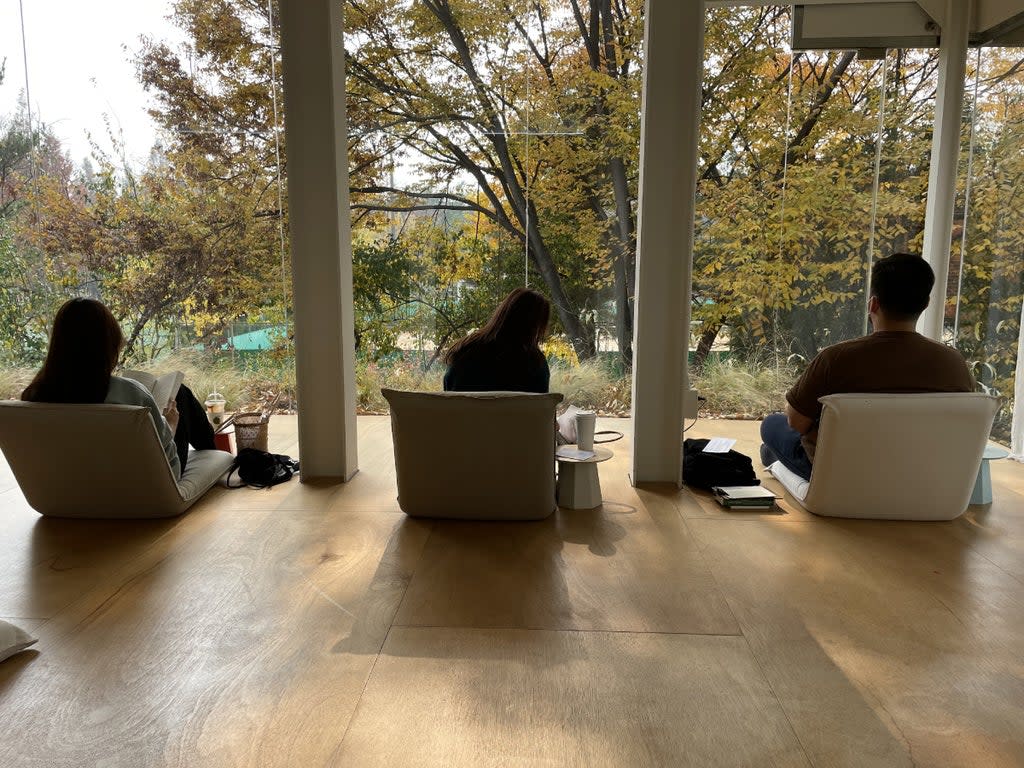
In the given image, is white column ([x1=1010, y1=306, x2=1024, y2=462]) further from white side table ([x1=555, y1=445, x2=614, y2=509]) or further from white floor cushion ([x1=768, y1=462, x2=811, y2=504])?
white side table ([x1=555, y1=445, x2=614, y2=509])

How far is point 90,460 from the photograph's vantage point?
323 cm

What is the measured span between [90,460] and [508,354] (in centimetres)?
199

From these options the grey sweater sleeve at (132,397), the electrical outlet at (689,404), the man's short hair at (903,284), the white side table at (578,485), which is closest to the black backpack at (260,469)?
the grey sweater sleeve at (132,397)

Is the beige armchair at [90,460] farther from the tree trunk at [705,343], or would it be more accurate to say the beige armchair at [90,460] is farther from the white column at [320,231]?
the tree trunk at [705,343]

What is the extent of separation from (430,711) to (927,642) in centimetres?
158

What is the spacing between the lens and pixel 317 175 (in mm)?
3896

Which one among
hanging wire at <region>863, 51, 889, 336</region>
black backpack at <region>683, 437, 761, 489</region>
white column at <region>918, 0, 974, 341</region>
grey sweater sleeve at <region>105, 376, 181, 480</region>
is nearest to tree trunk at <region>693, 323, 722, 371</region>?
hanging wire at <region>863, 51, 889, 336</region>

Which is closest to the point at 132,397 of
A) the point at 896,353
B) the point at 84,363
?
the point at 84,363

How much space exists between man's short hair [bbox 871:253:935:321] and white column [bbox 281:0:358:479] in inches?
108

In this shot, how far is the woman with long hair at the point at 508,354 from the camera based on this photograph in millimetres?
3525

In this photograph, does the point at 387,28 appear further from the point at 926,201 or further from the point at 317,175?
the point at 926,201

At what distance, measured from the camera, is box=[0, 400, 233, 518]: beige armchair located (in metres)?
3.13

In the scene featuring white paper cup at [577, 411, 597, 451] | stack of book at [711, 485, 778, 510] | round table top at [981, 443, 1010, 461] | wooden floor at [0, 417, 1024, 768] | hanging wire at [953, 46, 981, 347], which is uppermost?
hanging wire at [953, 46, 981, 347]

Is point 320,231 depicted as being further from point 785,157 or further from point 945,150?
point 945,150
